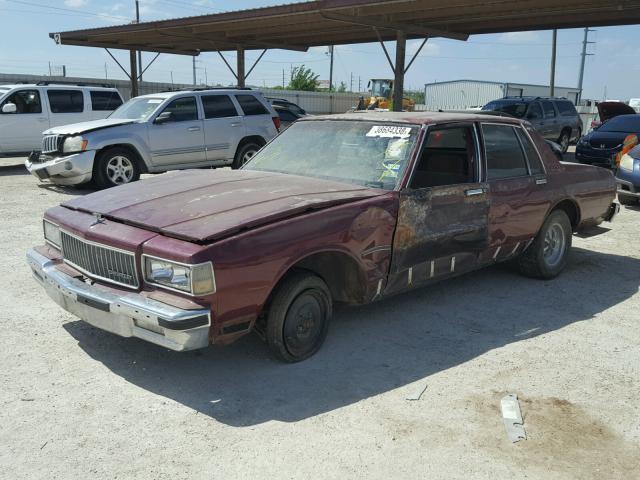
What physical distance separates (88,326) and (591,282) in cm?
485

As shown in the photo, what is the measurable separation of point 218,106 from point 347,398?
30.5 ft

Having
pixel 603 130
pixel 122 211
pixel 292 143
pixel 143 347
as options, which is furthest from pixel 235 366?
pixel 603 130

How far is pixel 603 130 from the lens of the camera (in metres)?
15.2

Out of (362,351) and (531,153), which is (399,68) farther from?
(362,351)

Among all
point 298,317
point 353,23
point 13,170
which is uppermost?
point 353,23

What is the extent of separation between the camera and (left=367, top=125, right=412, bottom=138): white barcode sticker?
185 inches

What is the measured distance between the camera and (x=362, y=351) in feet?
14.1

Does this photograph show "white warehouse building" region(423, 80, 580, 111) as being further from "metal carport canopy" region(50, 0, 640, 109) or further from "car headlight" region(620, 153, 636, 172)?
"car headlight" region(620, 153, 636, 172)

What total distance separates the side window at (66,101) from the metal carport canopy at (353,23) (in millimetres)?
4544

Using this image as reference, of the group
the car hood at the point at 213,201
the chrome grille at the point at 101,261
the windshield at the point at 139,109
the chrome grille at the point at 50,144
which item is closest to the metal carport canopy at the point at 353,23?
the windshield at the point at 139,109

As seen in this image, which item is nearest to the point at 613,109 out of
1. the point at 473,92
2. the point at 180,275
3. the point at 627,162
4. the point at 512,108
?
the point at 512,108

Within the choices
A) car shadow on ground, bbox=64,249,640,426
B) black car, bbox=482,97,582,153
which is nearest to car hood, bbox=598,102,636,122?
black car, bbox=482,97,582,153

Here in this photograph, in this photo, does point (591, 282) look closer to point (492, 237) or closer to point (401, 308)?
point (492, 237)

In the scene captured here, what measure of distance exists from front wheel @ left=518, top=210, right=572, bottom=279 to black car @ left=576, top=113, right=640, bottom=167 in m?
9.43
